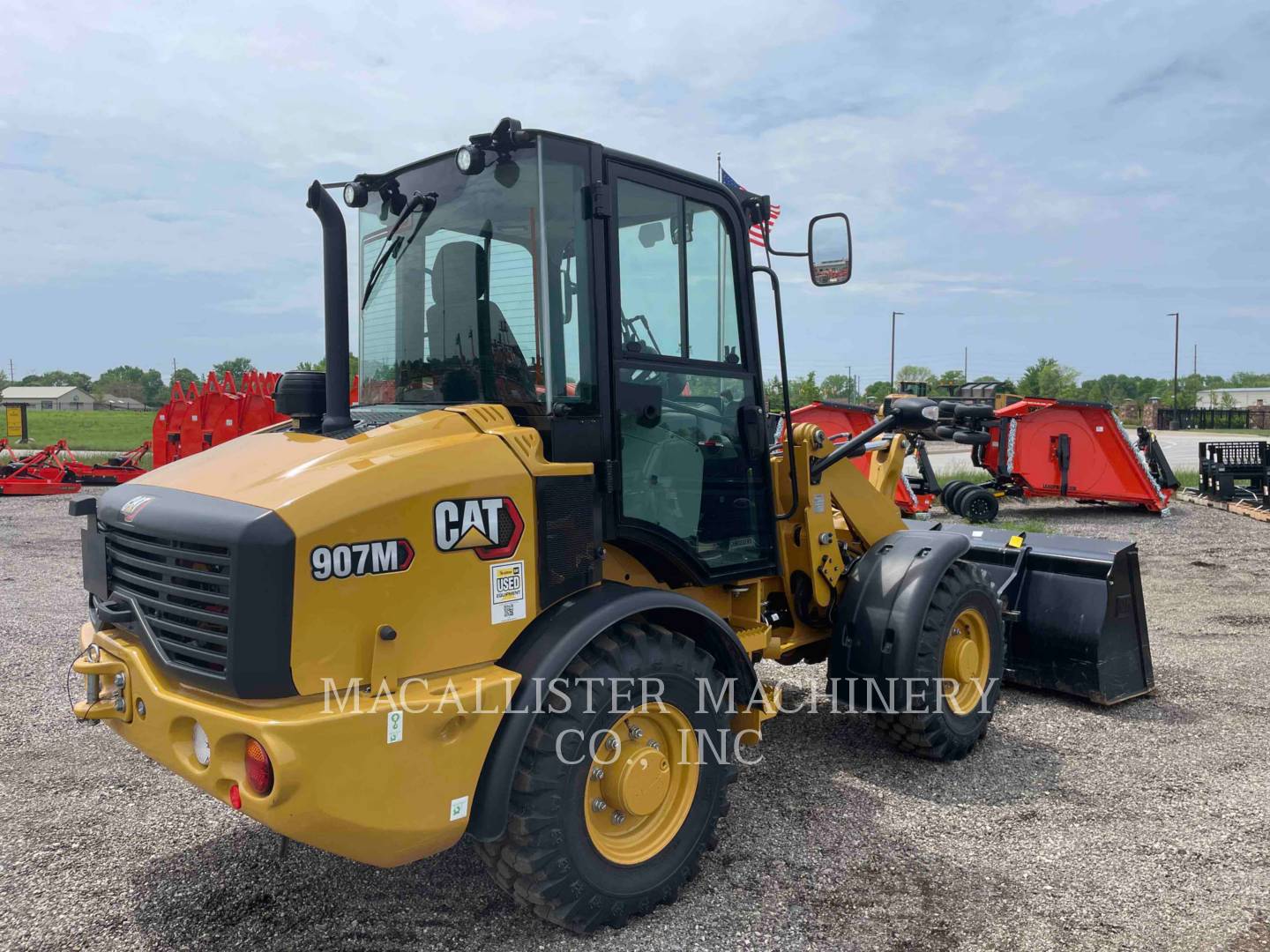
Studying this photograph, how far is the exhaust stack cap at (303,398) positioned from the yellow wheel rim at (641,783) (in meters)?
1.51

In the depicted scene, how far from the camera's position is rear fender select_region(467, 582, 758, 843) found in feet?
9.09

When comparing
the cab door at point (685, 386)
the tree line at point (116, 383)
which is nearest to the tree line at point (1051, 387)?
the cab door at point (685, 386)

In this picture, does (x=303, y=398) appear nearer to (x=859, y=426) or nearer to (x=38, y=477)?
(x=859, y=426)

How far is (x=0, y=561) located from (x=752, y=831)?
9.77m

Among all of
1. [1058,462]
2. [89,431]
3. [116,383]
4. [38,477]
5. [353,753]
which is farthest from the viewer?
[116,383]

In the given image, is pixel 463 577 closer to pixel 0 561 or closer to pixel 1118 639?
pixel 1118 639

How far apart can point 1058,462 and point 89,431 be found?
143 ft

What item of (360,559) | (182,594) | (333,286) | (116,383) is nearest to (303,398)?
(333,286)

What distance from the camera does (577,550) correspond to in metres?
3.09

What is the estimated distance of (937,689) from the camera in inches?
169

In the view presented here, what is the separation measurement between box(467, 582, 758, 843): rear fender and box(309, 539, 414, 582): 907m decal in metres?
0.51

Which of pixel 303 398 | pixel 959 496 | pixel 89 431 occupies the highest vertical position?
pixel 303 398

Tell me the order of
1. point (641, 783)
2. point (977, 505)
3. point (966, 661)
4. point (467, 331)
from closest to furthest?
point (641, 783), point (467, 331), point (966, 661), point (977, 505)

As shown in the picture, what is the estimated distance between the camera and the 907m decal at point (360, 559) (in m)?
2.50
